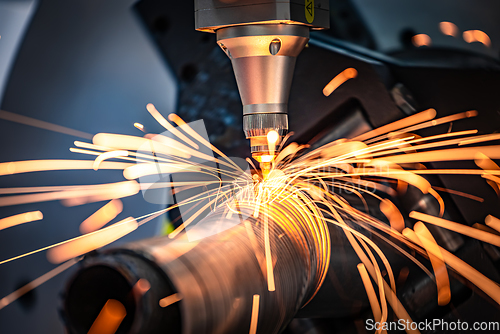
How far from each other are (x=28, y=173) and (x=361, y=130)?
630 mm

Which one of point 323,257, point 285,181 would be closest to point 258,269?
point 323,257

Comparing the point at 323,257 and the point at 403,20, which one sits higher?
the point at 403,20

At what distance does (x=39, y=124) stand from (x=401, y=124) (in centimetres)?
67

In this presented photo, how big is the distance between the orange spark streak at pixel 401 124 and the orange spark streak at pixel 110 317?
0.63 m

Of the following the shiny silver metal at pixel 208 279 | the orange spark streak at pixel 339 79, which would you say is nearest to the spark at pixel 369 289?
the shiny silver metal at pixel 208 279

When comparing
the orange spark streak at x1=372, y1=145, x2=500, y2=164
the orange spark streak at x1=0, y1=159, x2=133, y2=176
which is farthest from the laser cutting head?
the orange spark streak at x1=0, y1=159, x2=133, y2=176

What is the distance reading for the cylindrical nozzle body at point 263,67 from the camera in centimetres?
50

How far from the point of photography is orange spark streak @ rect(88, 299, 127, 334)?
338 millimetres

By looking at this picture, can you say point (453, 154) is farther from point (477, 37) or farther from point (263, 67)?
point (263, 67)

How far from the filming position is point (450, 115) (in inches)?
32.0

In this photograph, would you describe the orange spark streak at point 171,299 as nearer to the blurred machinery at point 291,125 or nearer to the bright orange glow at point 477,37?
the blurred machinery at point 291,125

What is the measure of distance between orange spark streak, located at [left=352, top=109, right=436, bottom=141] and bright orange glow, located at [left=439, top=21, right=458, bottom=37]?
132 mm

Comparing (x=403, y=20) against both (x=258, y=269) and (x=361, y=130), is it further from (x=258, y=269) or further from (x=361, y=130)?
(x=258, y=269)

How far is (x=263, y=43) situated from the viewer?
19.9 inches
